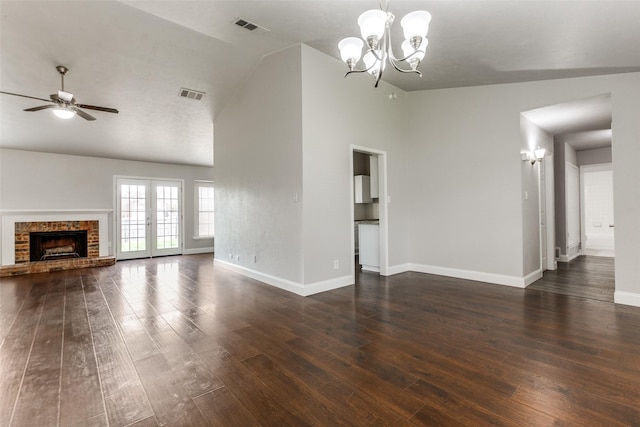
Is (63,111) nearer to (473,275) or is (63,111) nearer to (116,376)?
(116,376)

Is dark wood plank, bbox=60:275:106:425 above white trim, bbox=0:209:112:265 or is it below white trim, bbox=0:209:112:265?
below

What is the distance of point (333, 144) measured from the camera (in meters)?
4.39

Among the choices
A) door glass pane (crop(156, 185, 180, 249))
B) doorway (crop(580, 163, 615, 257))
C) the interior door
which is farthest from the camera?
door glass pane (crop(156, 185, 180, 249))

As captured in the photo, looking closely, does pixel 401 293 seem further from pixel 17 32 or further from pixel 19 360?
pixel 17 32

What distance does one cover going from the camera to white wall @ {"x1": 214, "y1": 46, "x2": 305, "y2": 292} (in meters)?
4.17

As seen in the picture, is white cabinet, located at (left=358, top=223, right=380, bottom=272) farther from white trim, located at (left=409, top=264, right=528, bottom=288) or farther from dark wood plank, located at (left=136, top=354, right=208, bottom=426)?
dark wood plank, located at (left=136, top=354, right=208, bottom=426)

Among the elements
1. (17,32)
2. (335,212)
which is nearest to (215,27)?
(17,32)

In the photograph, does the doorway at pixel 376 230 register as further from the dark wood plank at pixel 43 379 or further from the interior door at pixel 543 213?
the dark wood plank at pixel 43 379

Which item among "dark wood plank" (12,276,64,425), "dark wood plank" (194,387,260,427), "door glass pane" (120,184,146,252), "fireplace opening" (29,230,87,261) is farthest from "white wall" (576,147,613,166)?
"fireplace opening" (29,230,87,261)

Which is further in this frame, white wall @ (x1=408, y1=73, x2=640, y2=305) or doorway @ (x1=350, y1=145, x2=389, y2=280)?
doorway @ (x1=350, y1=145, x2=389, y2=280)

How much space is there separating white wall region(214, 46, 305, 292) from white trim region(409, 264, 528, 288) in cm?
251

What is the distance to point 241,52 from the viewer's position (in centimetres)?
449

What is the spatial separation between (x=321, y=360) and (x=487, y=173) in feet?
12.9

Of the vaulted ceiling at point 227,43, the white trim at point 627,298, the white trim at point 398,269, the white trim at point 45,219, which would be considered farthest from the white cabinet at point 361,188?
the white trim at point 45,219
